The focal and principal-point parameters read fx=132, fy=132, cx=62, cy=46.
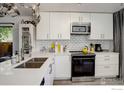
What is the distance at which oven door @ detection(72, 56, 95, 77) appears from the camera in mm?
3959

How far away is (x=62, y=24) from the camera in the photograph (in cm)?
430

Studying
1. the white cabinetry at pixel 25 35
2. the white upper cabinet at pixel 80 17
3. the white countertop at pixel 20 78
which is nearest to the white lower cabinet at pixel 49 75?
the white countertop at pixel 20 78

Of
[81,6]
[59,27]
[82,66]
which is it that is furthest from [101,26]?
[82,66]

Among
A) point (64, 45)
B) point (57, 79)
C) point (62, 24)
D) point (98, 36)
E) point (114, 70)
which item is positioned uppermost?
point (62, 24)

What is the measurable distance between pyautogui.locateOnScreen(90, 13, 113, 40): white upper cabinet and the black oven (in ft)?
2.73

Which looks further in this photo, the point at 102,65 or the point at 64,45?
the point at 64,45

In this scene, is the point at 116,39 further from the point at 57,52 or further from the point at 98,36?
the point at 57,52

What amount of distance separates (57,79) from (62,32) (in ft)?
4.93

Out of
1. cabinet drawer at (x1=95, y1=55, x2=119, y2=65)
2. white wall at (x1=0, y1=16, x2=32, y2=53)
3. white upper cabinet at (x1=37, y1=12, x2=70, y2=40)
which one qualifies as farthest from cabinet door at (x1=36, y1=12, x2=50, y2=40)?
cabinet drawer at (x1=95, y1=55, x2=119, y2=65)

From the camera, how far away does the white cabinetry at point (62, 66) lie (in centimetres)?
403

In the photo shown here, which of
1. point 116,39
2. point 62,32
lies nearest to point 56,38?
point 62,32

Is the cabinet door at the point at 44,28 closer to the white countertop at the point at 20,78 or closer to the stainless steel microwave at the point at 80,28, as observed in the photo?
the stainless steel microwave at the point at 80,28

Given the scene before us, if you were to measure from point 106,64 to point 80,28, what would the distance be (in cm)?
142
